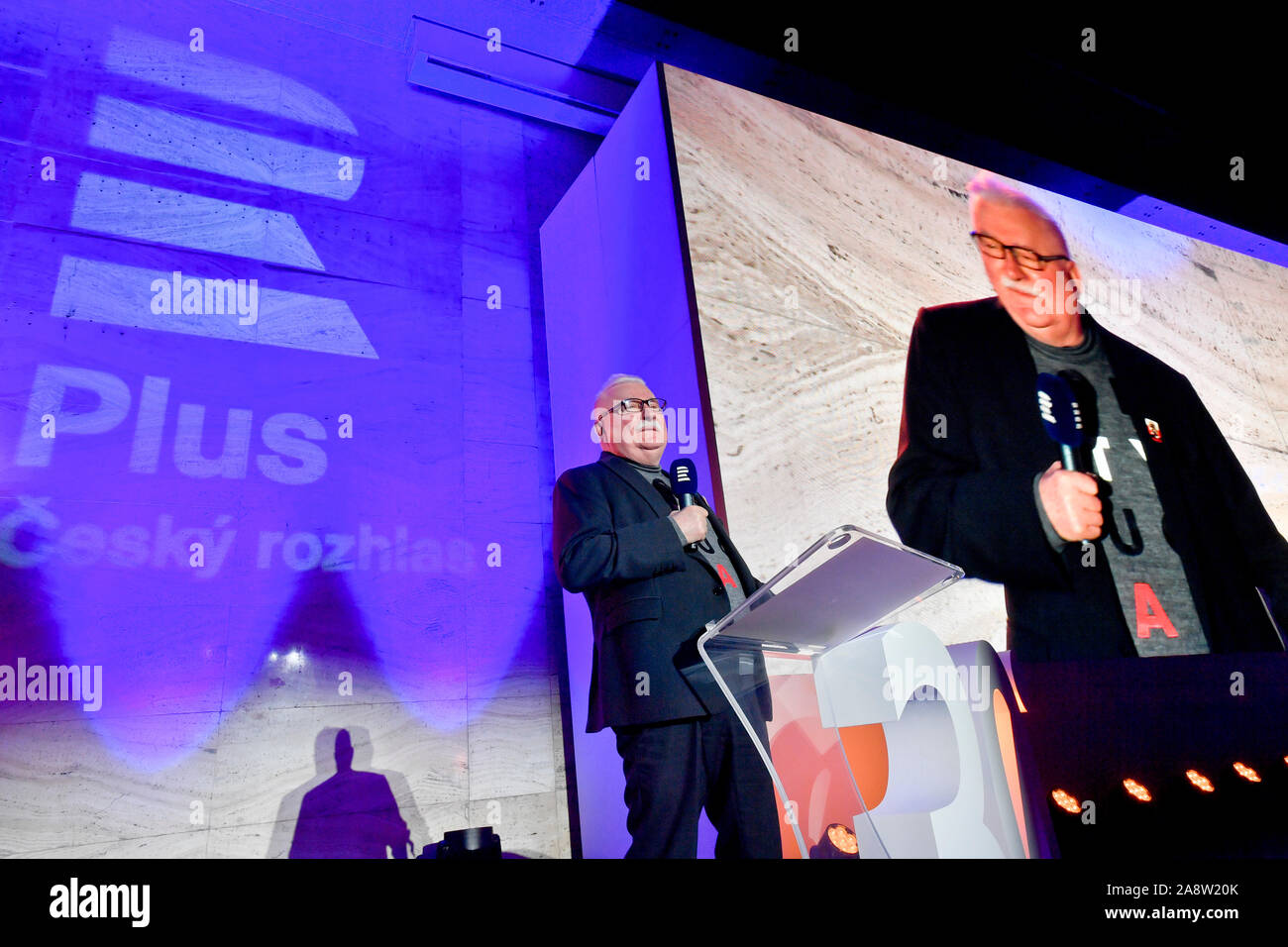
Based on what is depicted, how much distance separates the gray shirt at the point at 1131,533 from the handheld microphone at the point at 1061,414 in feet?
0.18

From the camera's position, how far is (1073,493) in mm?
3199

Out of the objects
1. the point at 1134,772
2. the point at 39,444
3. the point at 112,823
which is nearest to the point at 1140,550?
the point at 1134,772

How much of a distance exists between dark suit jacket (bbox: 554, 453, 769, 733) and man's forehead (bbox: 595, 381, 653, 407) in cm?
47

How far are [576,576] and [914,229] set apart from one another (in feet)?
8.53

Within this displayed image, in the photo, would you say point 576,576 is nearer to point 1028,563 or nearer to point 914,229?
point 1028,563

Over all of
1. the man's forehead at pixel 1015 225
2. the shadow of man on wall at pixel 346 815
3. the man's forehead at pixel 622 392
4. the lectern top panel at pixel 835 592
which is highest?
the man's forehead at pixel 1015 225

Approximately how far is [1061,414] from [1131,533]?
543 millimetres

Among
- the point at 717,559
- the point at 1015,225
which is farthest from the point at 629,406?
the point at 1015,225

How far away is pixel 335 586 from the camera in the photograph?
3428 mm

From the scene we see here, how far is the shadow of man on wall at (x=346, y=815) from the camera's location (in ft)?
10.1
